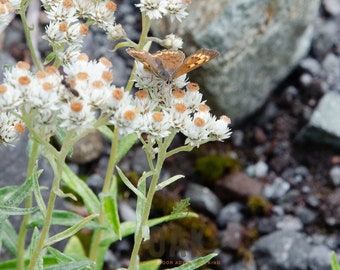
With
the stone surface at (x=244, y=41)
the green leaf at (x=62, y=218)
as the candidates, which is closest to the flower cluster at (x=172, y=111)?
the green leaf at (x=62, y=218)

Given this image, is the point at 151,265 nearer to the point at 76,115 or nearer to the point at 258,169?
the point at 258,169

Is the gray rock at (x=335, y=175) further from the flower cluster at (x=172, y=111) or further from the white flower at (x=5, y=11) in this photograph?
Result: the white flower at (x=5, y=11)

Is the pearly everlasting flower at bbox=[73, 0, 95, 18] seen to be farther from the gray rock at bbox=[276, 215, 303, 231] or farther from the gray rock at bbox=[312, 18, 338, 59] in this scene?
the gray rock at bbox=[312, 18, 338, 59]

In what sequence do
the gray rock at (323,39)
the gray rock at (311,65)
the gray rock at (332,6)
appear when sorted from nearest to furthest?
1. the gray rock at (311,65)
2. the gray rock at (323,39)
3. the gray rock at (332,6)

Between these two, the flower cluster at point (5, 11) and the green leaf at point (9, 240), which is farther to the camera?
the green leaf at point (9, 240)

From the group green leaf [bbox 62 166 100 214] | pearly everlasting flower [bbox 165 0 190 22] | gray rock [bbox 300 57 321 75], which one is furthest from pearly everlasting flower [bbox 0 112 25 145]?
gray rock [bbox 300 57 321 75]

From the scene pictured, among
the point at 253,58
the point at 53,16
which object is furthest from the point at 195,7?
the point at 53,16
